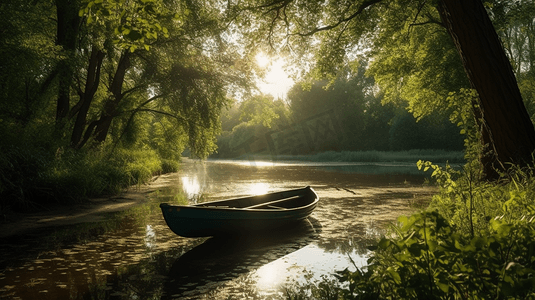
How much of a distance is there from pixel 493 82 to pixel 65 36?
1350 centimetres

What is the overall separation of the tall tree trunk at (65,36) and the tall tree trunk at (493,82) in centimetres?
1134

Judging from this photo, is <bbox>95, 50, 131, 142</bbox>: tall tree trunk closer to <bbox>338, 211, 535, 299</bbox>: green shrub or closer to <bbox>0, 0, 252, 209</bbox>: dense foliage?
<bbox>0, 0, 252, 209</bbox>: dense foliage

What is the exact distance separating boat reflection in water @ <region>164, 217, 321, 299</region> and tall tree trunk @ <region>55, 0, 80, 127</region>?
840 centimetres

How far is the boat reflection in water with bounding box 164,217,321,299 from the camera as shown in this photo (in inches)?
207

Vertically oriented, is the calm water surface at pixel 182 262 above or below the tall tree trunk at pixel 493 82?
below

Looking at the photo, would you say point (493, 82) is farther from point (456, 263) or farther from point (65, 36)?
point (65, 36)

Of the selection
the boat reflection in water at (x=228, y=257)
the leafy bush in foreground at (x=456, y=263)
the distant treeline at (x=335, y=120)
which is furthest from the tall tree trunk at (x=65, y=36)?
the distant treeline at (x=335, y=120)

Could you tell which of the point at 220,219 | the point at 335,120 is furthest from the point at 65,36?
the point at 335,120

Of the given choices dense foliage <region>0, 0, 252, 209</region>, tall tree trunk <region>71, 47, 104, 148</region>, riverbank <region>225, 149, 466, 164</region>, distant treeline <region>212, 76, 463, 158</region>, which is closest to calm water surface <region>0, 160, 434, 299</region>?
dense foliage <region>0, 0, 252, 209</region>

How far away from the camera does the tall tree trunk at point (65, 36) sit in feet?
43.0

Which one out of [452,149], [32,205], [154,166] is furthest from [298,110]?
[32,205]

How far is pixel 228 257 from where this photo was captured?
664 centimetres

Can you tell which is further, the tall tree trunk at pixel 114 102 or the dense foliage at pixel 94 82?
the tall tree trunk at pixel 114 102

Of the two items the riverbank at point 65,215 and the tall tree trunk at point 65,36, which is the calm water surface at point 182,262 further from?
the tall tree trunk at point 65,36
